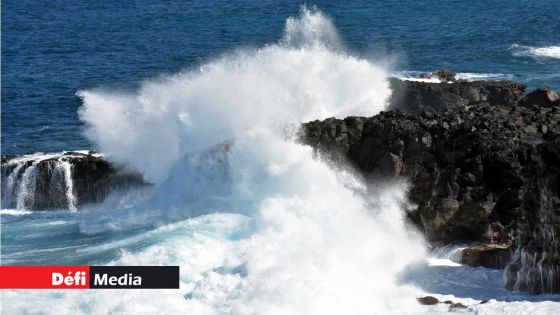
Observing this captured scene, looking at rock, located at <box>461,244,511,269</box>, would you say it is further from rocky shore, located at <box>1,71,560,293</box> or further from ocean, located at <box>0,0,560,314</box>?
A: ocean, located at <box>0,0,560,314</box>

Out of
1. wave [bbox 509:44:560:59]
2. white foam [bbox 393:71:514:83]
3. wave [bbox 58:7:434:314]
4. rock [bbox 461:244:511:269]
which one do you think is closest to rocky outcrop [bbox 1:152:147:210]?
wave [bbox 58:7:434:314]

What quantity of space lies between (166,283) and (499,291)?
8.81 metres

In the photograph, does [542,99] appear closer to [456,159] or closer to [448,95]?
[448,95]

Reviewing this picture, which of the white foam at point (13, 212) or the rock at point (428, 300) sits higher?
the white foam at point (13, 212)

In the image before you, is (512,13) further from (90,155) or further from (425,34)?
(90,155)

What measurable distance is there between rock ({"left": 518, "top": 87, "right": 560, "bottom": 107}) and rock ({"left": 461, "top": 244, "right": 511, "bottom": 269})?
9308mm

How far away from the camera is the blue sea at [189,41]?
49812 mm

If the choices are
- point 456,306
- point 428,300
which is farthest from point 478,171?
point 456,306

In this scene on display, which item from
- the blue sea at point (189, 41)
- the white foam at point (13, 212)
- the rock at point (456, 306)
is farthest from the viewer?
the blue sea at point (189, 41)

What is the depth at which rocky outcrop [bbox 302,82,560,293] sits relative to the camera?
91.4 ft

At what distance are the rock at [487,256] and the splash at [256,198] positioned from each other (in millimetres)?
1422

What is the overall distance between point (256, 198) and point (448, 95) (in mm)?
11543

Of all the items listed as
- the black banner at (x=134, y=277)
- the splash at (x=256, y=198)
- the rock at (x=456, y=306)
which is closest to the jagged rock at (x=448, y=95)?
the splash at (x=256, y=198)

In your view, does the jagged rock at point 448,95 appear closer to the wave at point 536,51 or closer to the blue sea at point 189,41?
the blue sea at point 189,41
